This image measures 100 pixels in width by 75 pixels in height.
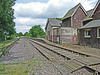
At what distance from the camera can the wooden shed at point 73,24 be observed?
20.5 m

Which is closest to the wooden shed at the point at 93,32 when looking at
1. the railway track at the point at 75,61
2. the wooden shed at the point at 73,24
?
the wooden shed at the point at 73,24

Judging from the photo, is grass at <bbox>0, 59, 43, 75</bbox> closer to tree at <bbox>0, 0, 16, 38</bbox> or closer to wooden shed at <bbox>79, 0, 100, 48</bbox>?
tree at <bbox>0, 0, 16, 38</bbox>

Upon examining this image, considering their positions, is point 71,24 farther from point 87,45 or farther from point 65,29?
point 87,45

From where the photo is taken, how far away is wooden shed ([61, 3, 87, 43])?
20547 mm

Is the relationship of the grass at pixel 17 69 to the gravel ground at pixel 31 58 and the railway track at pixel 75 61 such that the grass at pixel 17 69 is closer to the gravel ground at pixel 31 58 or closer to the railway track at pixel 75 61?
the gravel ground at pixel 31 58

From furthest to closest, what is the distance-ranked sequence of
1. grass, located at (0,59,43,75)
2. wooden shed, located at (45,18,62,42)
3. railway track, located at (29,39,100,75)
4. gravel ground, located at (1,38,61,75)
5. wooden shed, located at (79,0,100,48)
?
1. wooden shed, located at (45,18,62,42)
2. wooden shed, located at (79,0,100,48)
3. railway track, located at (29,39,100,75)
4. gravel ground, located at (1,38,61,75)
5. grass, located at (0,59,43,75)

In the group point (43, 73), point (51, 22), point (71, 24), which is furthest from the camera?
point (51, 22)

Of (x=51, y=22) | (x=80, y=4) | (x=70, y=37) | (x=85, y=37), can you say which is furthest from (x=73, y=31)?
(x=51, y=22)

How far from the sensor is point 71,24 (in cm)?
2344

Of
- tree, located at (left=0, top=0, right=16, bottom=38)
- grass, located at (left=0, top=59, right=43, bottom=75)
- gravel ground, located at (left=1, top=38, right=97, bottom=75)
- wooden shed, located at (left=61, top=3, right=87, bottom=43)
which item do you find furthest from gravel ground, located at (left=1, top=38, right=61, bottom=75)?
wooden shed, located at (left=61, top=3, right=87, bottom=43)

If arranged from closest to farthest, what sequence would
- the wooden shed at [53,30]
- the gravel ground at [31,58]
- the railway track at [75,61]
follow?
the gravel ground at [31,58]
the railway track at [75,61]
the wooden shed at [53,30]

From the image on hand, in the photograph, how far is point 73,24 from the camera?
23.6 metres

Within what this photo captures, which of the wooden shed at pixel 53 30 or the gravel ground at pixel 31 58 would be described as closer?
the gravel ground at pixel 31 58

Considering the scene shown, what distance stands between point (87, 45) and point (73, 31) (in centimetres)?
684
